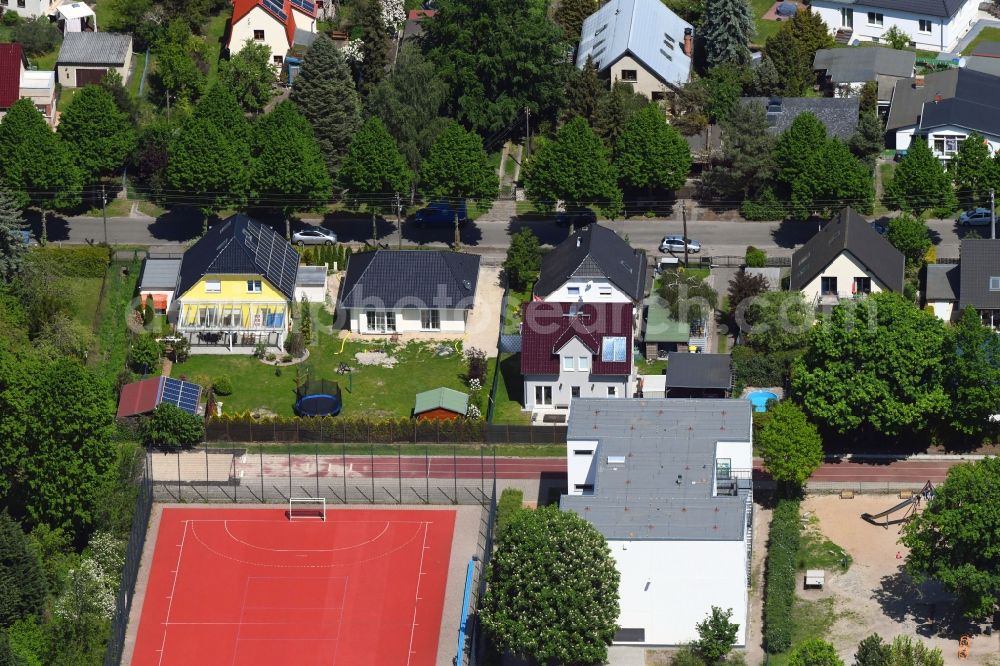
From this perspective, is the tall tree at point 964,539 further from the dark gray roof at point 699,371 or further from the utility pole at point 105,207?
the utility pole at point 105,207

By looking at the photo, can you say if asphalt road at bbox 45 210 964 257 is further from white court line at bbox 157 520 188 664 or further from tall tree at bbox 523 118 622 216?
white court line at bbox 157 520 188 664

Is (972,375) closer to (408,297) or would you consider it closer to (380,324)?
(408,297)

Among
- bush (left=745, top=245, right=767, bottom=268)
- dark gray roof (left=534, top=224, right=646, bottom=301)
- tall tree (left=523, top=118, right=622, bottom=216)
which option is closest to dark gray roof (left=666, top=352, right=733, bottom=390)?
dark gray roof (left=534, top=224, right=646, bottom=301)

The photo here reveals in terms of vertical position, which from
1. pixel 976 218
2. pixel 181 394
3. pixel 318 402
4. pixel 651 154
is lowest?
pixel 181 394

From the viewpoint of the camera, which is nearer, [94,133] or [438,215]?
[94,133]

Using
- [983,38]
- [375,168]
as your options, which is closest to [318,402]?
[375,168]
